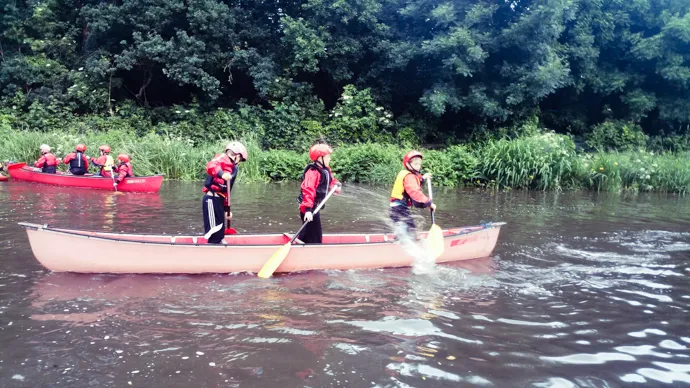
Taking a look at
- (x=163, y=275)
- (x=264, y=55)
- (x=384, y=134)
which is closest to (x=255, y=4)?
(x=264, y=55)

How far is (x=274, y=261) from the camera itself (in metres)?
6.52

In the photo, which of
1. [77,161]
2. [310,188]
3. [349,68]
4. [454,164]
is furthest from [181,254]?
[349,68]

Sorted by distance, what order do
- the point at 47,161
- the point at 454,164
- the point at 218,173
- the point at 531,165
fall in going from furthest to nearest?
the point at 454,164 < the point at 531,165 < the point at 47,161 < the point at 218,173

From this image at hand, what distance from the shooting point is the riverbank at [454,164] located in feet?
57.0

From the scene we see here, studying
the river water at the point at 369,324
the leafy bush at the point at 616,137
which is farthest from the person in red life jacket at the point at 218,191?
the leafy bush at the point at 616,137

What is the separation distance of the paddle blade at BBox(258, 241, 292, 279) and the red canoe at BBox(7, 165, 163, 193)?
820 cm

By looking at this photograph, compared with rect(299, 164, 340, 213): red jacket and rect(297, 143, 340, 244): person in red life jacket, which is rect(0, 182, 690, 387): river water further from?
rect(299, 164, 340, 213): red jacket

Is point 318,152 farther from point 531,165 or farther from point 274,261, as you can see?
point 531,165

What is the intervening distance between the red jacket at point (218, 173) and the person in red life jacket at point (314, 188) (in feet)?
3.09

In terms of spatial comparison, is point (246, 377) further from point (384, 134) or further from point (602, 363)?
point (384, 134)

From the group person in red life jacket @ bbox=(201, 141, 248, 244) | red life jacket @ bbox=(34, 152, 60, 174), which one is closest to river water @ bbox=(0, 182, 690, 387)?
person in red life jacket @ bbox=(201, 141, 248, 244)

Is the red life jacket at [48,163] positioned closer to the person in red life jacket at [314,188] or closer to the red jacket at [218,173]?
the red jacket at [218,173]

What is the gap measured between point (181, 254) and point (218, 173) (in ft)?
3.39

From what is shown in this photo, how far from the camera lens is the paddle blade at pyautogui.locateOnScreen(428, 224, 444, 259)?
23.6ft
